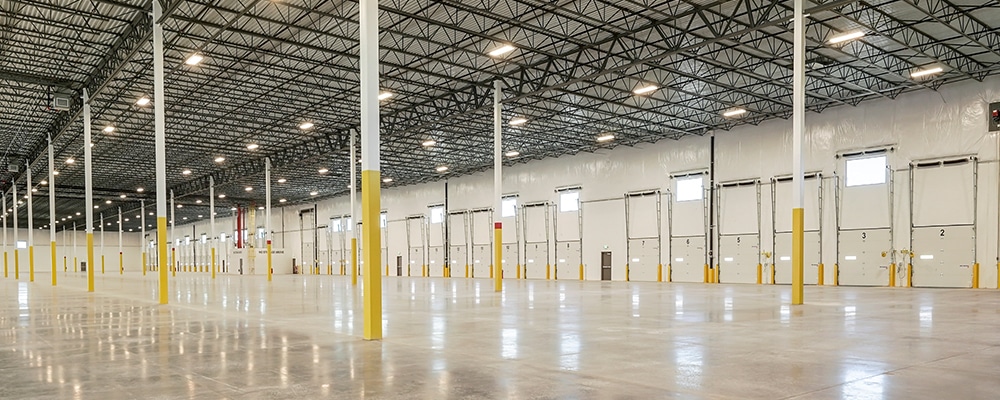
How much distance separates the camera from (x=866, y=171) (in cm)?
3275

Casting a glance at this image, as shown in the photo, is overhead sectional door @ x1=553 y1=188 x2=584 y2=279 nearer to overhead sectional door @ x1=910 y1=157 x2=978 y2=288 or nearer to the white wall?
the white wall

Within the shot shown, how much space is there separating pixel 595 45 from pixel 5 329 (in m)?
19.9

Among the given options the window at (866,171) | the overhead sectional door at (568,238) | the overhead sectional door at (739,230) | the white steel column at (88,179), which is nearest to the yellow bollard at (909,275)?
the window at (866,171)

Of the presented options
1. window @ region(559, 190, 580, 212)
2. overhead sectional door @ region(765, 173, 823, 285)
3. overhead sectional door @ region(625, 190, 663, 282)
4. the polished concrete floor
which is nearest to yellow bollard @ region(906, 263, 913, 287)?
overhead sectional door @ region(765, 173, 823, 285)

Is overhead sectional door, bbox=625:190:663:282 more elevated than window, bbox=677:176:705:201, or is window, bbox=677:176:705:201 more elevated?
window, bbox=677:176:705:201

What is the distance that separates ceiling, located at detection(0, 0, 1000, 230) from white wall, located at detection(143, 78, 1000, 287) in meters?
0.88

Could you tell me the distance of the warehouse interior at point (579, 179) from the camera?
8.05 meters

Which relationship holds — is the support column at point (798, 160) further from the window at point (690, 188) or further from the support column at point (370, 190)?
the window at point (690, 188)

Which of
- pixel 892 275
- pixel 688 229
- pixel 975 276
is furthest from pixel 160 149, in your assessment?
pixel 975 276

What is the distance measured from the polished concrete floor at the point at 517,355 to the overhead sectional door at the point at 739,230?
21.0 meters

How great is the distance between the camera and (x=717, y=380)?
6.85 meters

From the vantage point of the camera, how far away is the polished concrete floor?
21.3 ft

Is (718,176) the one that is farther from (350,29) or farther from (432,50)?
(350,29)

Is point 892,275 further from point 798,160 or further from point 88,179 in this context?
point 88,179
